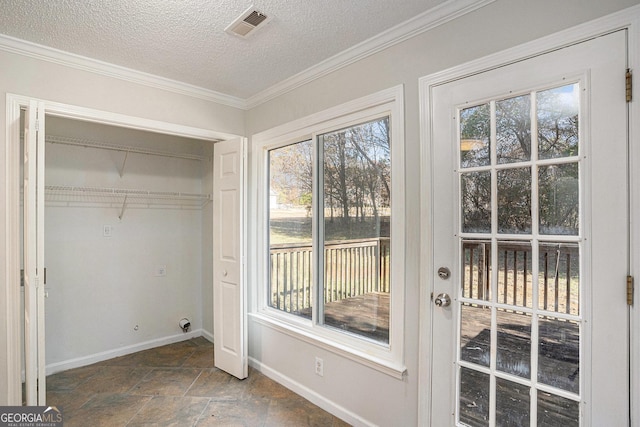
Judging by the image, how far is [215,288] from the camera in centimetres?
313

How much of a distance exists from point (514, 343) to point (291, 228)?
75.4 inches

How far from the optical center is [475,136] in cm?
169

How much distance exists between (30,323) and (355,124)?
2.48 m

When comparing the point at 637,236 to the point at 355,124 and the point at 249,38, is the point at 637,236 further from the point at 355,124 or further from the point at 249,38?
the point at 249,38

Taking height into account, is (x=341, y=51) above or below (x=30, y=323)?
above

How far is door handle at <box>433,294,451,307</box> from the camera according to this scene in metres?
1.76

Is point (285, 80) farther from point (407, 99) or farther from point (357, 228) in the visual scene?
point (357, 228)

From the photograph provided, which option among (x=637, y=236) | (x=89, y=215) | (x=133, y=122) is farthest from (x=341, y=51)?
(x=89, y=215)

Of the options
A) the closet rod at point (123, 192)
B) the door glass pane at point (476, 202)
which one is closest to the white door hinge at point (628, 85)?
the door glass pane at point (476, 202)

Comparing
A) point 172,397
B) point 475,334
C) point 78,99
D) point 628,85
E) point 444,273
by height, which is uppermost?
point 78,99

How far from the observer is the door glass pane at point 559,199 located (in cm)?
140

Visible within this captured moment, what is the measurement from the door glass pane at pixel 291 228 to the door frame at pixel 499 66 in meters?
1.10

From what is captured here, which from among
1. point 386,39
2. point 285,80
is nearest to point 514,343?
point 386,39

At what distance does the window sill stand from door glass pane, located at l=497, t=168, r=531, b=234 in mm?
1042
